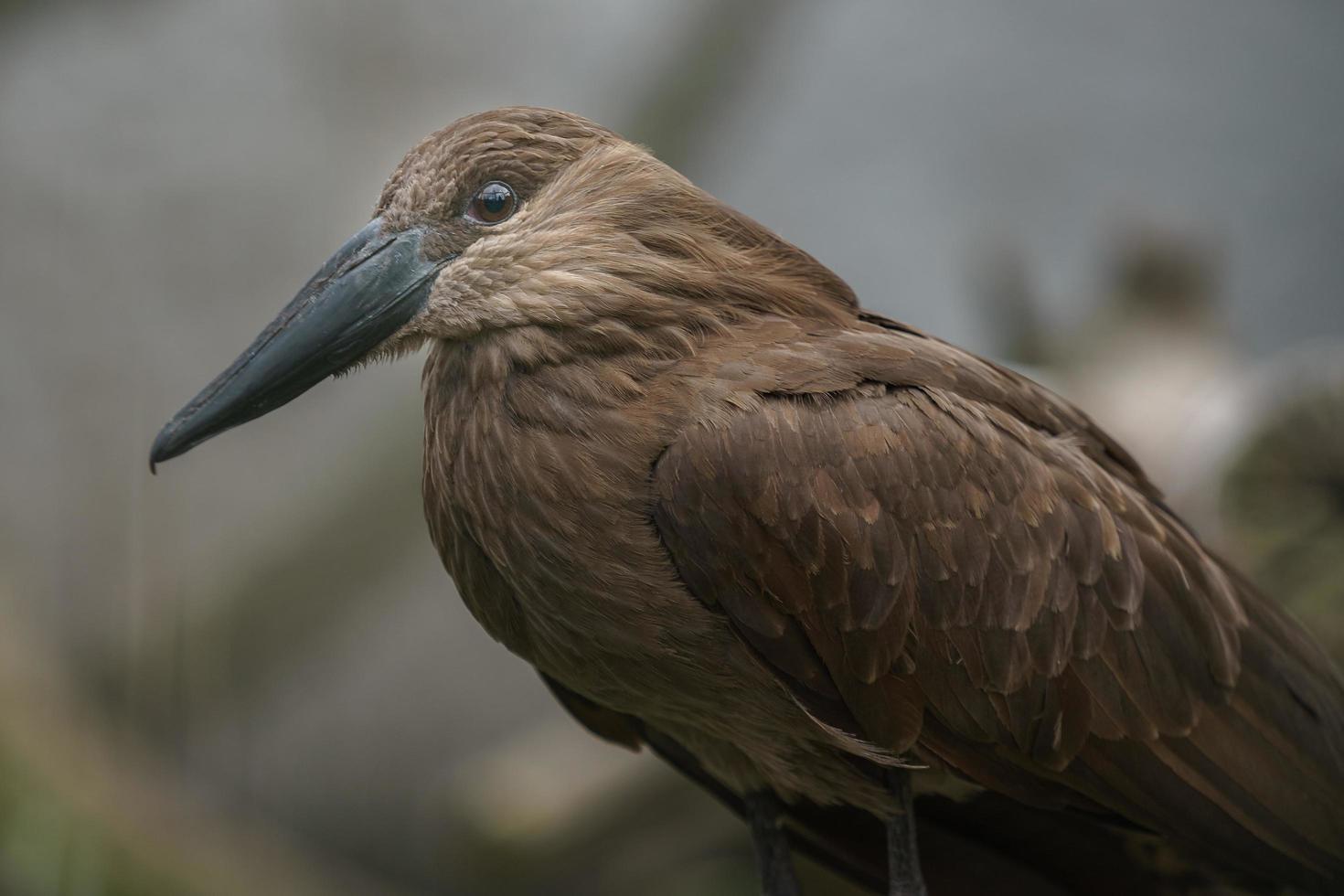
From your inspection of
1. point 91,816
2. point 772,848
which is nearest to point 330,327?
point 772,848

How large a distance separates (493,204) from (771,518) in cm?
58

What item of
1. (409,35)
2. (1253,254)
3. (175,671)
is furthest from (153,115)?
(1253,254)

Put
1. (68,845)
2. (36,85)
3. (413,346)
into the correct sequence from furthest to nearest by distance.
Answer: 1. (36,85)
2. (68,845)
3. (413,346)

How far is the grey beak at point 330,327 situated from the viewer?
6.20ft

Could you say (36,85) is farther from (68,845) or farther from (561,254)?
(561,254)

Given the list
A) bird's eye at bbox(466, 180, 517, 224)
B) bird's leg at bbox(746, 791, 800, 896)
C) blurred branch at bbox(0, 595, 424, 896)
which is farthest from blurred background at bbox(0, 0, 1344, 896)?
bird's eye at bbox(466, 180, 517, 224)

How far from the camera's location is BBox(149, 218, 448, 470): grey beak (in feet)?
6.20

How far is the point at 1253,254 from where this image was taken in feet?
19.4

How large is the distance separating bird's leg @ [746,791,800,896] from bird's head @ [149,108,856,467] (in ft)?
2.80

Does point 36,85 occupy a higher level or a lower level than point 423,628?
higher

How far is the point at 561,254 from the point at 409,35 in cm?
366

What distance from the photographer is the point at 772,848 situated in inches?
91.5

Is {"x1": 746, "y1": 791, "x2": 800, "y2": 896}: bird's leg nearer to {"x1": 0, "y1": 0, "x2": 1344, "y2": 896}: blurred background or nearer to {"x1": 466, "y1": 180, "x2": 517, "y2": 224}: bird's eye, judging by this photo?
{"x1": 466, "y1": 180, "x2": 517, "y2": 224}: bird's eye

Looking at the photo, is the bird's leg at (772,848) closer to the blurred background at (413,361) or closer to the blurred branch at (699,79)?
the blurred background at (413,361)
